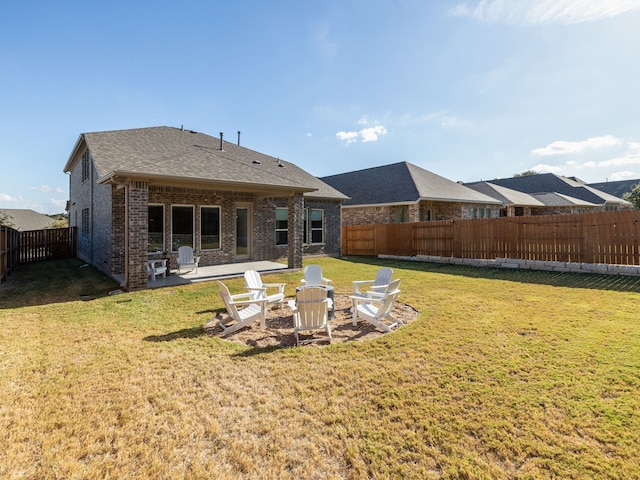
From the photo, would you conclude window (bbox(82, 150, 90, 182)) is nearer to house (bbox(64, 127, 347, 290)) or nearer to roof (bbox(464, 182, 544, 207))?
house (bbox(64, 127, 347, 290))

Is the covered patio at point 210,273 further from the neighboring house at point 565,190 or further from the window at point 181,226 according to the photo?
the neighboring house at point 565,190

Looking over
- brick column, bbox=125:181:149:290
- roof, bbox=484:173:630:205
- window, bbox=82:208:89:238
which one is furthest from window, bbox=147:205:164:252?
roof, bbox=484:173:630:205

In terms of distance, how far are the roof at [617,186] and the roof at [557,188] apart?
570 inches

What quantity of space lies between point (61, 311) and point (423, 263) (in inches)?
525

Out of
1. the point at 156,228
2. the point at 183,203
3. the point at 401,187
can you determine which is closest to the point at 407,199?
the point at 401,187

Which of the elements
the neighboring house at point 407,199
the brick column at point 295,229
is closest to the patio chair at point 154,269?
the brick column at point 295,229

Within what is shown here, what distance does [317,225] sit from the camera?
1809cm

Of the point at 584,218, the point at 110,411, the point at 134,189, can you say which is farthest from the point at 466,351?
the point at 584,218

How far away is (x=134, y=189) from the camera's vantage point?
8867mm

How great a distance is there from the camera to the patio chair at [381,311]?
18.7 feet

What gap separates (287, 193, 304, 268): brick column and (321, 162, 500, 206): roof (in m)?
9.30

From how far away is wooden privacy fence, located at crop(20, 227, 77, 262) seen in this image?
1670 centimetres

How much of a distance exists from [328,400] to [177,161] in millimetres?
9474

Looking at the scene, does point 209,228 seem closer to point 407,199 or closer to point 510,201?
point 407,199
